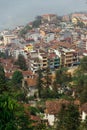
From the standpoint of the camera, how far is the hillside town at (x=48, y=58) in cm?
1092

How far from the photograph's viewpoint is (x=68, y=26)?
28.8 metres

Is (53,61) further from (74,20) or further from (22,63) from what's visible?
(74,20)

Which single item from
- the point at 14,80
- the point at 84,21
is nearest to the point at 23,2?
the point at 84,21

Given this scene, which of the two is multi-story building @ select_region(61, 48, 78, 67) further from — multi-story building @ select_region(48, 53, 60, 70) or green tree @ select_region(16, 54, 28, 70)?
green tree @ select_region(16, 54, 28, 70)

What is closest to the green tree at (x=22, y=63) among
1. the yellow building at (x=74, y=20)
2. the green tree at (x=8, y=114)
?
the yellow building at (x=74, y=20)

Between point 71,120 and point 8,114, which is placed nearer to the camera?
point 8,114

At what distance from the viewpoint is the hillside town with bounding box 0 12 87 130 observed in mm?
10921

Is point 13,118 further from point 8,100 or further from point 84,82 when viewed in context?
point 84,82

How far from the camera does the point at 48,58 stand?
17.7m

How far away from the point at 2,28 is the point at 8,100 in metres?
31.5

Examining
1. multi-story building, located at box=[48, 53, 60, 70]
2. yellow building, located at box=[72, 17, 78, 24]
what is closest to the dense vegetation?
multi-story building, located at box=[48, 53, 60, 70]

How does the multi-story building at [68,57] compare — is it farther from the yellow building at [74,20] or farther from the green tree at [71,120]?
the yellow building at [74,20]

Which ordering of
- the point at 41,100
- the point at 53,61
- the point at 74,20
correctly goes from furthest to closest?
1. the point at 74,20
2. the point at 53,61
3. the point at 41,100

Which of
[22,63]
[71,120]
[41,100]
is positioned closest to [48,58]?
[22,63]
